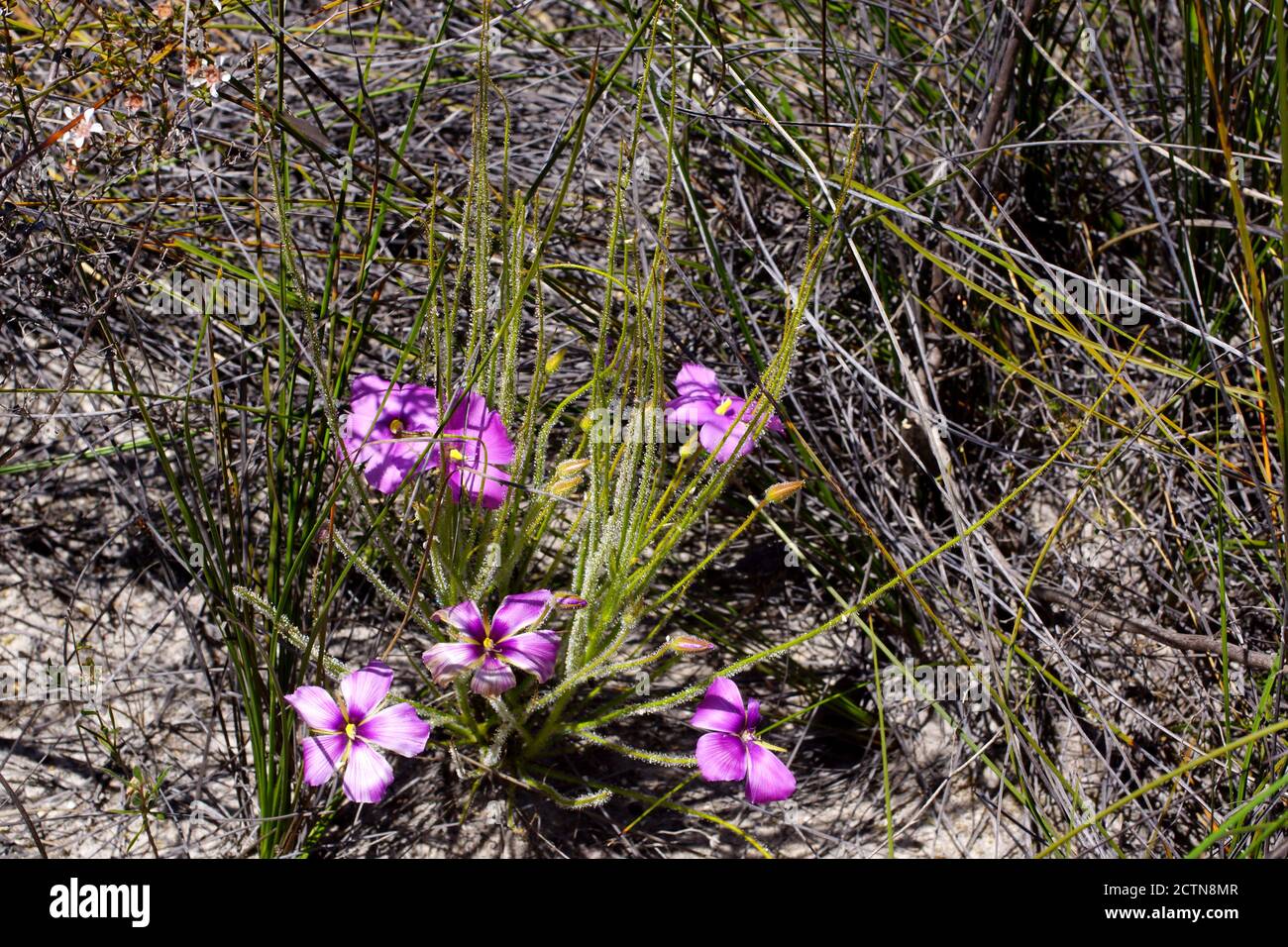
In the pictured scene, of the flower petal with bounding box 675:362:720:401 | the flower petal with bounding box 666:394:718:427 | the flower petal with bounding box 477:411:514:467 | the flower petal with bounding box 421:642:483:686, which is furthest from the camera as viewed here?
the flower petal with bounding box 675:362:720:401

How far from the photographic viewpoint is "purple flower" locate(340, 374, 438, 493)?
1.28m

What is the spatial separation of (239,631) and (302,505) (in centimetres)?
19

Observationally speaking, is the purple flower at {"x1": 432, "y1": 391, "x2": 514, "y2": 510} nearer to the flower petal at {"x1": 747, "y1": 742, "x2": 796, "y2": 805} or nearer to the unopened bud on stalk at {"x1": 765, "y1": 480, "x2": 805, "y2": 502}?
the unopened bud on stalk at {"x1": 765, "y1": 480, "x2": 805, "y2": 502}

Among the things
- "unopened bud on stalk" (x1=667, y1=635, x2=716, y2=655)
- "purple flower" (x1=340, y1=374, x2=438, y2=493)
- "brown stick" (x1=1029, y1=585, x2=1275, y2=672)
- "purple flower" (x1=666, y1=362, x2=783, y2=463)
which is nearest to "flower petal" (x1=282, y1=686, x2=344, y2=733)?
"purple flower" (x1=340, y1=374, x2=438, y2=493)

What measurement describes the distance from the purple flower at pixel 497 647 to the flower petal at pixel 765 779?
0.27 m

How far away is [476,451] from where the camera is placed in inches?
48.4

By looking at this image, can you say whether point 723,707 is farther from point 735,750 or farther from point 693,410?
point 693,410

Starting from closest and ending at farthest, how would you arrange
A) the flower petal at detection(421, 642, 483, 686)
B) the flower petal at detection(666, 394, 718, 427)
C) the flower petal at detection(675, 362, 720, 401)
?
the flower petal at detection(421, 642, 483, 686)
the flower petal at detection(666, 394, 718, 427)
the flower petal at detection(675, 362, 720, 401)

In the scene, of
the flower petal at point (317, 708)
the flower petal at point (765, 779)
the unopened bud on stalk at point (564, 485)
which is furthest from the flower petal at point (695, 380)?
the flower petal at point (317, 708)

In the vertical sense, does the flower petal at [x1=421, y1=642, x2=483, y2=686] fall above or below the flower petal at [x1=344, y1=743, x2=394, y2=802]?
above

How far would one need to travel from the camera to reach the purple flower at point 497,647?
117cm

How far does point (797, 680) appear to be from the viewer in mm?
1647

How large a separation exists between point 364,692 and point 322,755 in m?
0.08

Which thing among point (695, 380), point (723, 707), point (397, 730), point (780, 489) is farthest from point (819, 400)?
point (397, 730)
